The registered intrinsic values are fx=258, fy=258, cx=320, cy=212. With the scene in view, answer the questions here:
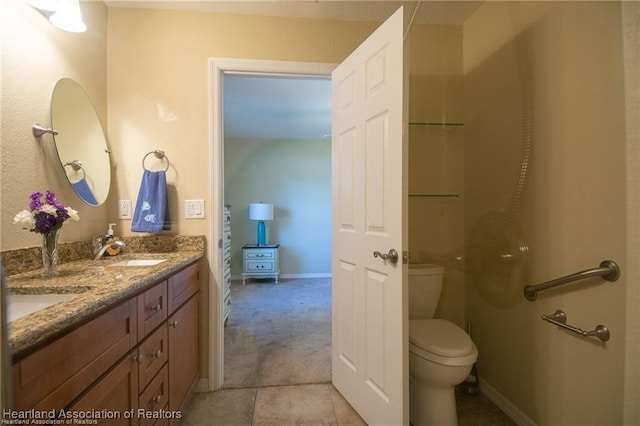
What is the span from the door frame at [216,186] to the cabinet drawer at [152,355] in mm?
499

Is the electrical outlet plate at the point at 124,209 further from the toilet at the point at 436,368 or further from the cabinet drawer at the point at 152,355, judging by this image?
the toilet at the point at 436,368

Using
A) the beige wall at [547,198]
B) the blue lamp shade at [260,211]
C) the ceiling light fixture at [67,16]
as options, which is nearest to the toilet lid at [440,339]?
the beige wall at [547,198]

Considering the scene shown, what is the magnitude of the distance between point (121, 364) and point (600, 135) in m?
1.94

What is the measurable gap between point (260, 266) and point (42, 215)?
11.0ft

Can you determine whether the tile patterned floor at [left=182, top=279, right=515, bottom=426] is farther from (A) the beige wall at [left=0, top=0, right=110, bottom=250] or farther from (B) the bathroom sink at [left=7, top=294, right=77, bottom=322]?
(A) the beige wall at [left=0, top=0, right=110, bottom=250]

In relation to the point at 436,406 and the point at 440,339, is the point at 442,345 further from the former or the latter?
the point at 436,406

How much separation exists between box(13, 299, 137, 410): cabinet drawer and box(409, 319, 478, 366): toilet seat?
1.23 meters

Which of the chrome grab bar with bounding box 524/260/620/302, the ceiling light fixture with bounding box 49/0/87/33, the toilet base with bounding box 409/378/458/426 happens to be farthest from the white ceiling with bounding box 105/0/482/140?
the toilet base with bounding box 409/378/458/426

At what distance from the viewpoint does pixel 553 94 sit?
1.21 meters

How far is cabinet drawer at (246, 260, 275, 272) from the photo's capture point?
13.8 feet

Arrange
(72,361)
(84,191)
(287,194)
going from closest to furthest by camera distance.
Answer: (72,361) < (84,191) < (287,194)

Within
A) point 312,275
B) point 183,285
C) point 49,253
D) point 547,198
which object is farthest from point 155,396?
point 312,275

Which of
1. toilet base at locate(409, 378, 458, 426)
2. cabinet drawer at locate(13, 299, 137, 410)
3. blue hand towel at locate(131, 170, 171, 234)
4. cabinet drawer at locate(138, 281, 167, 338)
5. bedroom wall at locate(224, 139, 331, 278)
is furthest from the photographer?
bedroom wall at locate(224, 139, 331, 278)

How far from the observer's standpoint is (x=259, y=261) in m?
4.22
